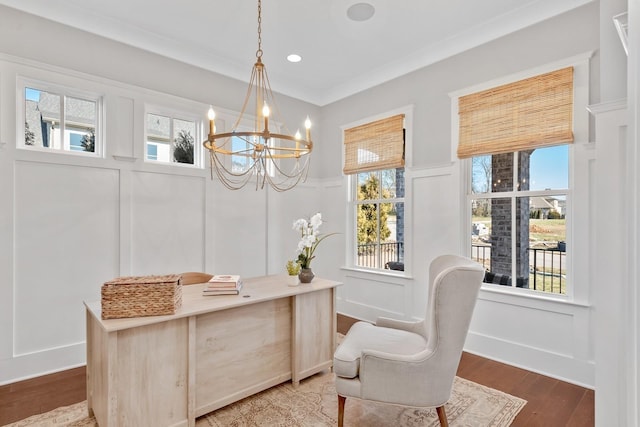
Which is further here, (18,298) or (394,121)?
(394,121)

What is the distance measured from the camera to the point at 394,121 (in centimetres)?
400

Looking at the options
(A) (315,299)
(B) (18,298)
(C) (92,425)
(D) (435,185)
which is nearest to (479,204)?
(D) (435,185)

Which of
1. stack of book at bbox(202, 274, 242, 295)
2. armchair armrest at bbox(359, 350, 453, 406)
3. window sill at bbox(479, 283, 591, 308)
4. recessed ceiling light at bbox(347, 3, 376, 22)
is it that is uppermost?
recessed ceiling light at bbox(347, 3, 376, 22)

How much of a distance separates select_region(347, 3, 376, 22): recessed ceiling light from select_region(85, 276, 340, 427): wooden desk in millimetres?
2400

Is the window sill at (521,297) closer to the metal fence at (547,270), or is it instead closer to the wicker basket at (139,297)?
the metal fence at (547,270)

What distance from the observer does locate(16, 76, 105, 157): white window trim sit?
2.76m

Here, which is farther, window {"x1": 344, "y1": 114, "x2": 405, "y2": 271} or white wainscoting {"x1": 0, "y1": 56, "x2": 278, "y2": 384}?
window {"x1": 344, "y1": 114, "x2": 405, "y2": 271}

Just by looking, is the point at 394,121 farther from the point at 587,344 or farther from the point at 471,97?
the point at 587,344

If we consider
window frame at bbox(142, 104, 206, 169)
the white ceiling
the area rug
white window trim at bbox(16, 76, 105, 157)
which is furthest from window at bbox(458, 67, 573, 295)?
white window trim at bbox(16, 76, 105, 157)

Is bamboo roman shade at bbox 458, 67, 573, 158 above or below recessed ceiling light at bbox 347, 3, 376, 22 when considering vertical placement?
below

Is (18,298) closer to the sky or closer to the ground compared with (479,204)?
closer to the ground

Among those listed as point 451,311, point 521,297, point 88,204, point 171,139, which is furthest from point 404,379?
point 171,139

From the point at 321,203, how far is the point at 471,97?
8.07 feet

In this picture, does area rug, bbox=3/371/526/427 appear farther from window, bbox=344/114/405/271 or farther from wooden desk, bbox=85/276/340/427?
window, bbox=344/114/405/271
